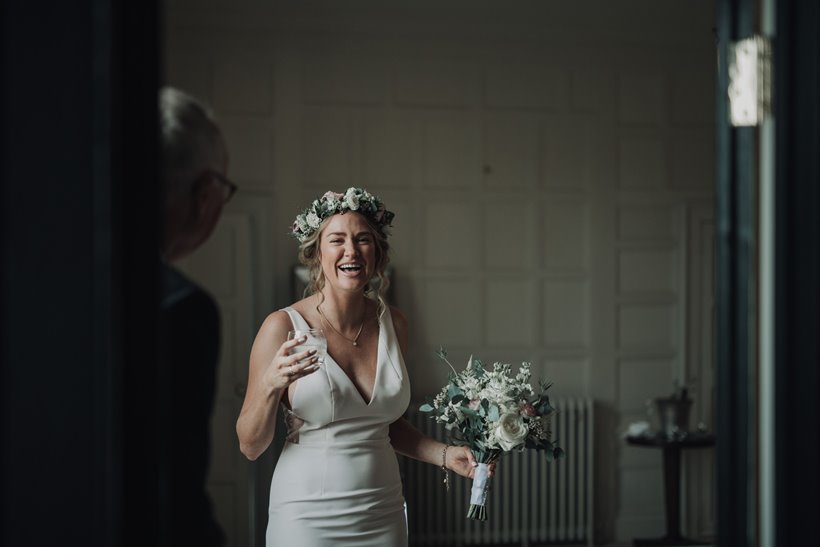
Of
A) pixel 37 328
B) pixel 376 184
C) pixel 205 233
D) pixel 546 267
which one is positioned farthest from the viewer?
pixel 546 267

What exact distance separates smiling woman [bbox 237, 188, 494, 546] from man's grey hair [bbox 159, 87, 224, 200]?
0.86 m

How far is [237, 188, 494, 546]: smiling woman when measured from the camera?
1644 mm

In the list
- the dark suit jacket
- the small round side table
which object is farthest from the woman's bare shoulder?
the small round side table

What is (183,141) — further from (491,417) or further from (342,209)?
(491,417)

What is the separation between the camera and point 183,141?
722mm

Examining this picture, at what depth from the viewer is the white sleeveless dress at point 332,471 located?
5.40 feet

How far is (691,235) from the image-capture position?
361cm

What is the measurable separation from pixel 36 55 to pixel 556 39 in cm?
312

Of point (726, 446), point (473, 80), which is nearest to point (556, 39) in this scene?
point (473, 80)

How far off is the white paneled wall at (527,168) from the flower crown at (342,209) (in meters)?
1.42

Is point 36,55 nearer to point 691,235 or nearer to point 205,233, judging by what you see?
point 205,233

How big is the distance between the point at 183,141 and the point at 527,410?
3.77ft

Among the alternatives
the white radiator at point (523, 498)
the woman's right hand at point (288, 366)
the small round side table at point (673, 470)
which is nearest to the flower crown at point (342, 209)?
the woman's right hand at point (288, 366)

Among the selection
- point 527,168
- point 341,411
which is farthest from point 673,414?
point 341,411
